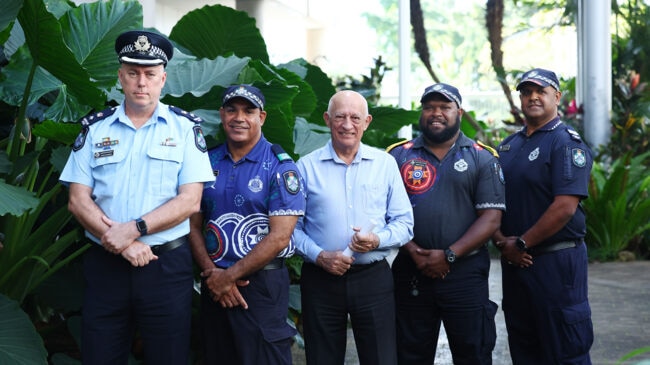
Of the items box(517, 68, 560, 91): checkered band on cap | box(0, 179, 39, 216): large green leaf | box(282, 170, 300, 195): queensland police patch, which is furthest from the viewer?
box(517, 68, 560, 91): checkered band on cap

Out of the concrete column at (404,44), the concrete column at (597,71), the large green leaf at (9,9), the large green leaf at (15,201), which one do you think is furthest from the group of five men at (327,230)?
the concrete column at (597,71)

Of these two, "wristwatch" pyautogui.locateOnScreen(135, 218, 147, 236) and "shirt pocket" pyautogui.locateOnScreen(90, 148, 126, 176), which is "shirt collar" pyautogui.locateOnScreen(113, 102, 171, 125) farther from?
"wristwatch" pyautogui.locateOnScreen(135, 218, 147, 236)

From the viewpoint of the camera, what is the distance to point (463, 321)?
4137 millimetres

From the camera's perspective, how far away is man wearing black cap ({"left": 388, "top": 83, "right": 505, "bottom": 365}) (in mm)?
4137

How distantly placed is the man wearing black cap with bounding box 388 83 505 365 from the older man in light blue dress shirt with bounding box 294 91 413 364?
0.24 meters

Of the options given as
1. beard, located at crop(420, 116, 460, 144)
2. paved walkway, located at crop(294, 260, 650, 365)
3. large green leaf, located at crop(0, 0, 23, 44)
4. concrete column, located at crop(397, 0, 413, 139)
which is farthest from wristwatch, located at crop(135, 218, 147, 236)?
concrete column, located at crop(397, 0, 413, 139)

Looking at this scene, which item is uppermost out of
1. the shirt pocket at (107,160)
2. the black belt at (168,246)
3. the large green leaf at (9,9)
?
the large green leaf at (9,9)

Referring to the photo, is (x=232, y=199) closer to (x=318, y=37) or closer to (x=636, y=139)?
(x=636, y=139)

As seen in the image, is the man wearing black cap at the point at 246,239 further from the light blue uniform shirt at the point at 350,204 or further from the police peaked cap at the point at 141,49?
the police peaked cap at the point at 141,49

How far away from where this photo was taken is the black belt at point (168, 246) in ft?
11.2

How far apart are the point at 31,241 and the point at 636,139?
29.3 ft

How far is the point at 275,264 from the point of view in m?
3.72

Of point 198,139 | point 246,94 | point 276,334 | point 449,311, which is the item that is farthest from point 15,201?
point 449,311

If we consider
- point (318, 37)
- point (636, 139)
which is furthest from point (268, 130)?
point (318, 37)
